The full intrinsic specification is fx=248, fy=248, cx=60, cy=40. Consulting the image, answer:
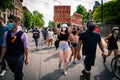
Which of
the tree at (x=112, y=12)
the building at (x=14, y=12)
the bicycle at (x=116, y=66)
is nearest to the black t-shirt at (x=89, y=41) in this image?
the bicycle at (x=116, y=66)

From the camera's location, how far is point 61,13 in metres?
10.1

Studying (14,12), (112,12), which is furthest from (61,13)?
(14,12)

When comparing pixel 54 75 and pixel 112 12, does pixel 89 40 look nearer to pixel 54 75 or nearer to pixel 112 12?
pixel 54 75

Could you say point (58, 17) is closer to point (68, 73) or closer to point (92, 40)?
point (68, 73)

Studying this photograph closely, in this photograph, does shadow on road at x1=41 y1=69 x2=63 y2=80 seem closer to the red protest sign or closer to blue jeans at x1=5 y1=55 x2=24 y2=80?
the red protest sign

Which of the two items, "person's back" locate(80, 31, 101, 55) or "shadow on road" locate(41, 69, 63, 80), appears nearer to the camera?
"person's back" locate(80, 31, 101, 55)

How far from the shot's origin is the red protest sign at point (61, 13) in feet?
32.0

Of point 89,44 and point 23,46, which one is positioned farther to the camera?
point 89,44

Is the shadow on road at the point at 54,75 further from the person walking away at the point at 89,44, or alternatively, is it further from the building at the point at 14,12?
the building at the point at 14,12

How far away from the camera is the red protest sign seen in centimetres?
977

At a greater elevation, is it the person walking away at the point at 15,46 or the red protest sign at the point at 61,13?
the red protest sign at the point at 61,13

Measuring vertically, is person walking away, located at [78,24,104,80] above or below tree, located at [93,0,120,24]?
below

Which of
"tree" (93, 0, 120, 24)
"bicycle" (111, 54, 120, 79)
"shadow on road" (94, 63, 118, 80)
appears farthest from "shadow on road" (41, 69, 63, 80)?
"tree" (93, 0, 120, 24)

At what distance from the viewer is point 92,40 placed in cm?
676
